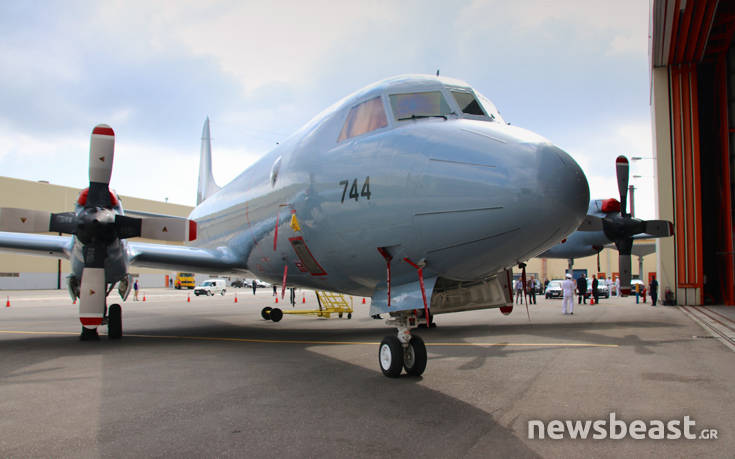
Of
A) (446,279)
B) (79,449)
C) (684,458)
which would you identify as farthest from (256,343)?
(684,458)

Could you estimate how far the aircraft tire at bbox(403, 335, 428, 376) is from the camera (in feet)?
22.5

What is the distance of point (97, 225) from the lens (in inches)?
391

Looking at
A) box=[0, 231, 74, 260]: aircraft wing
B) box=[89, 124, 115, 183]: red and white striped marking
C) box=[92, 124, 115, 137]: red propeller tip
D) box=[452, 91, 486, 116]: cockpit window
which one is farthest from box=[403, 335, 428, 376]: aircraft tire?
box=[0, 231, 74, 260]: aircraft wing

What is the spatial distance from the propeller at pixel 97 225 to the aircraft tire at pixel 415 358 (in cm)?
508

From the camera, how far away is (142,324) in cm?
1684

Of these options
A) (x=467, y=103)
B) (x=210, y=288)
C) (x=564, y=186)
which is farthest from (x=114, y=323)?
(x=210, y=288)

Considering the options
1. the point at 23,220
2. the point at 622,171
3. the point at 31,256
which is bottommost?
the point at 23,220

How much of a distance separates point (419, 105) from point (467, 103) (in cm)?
63

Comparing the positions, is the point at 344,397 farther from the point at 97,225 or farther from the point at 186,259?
the point at 186,259

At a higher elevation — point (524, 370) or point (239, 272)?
point (239, 272)

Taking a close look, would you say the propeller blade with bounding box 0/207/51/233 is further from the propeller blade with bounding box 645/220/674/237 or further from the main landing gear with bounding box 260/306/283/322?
the propeller blade with bounding box 645/220/674/237

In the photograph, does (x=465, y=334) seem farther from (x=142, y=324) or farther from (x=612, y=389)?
(x=142, y=324)

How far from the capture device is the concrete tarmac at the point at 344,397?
4.23 metres

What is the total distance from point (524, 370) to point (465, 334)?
17.8ft
